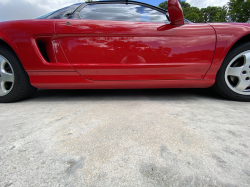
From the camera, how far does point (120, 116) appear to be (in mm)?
1085

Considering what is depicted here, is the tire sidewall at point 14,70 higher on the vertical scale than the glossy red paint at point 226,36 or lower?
lower

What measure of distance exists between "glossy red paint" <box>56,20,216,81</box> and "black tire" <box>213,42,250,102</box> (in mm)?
199

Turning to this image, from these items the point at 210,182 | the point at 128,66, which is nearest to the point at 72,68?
the point at 128,66

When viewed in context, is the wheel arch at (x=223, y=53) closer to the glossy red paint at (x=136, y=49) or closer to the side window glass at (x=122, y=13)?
the glossy red paint at (x=136, y=49)

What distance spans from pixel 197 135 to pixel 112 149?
1.65 feet

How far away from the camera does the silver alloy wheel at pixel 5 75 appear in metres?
1.48

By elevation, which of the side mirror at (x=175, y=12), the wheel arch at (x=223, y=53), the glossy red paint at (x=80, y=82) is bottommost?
the glossy red paint at (x=80, y=82)

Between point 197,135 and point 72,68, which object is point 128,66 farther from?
point 197,135

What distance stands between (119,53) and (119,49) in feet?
0.13

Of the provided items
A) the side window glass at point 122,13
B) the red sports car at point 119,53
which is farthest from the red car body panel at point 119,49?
the side window glass at point 122,13

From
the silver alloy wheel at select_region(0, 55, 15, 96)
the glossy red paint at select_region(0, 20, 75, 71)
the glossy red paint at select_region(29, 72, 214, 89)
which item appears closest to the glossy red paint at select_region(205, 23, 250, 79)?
the glossy red paint at select_region(29, 72, 214, 89)

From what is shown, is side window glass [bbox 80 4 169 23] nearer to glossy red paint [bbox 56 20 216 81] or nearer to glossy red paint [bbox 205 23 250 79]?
glossy red paint [bbox 56 20 216 81]

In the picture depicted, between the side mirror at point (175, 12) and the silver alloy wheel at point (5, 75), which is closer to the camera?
the side mirror at point (175, 12)

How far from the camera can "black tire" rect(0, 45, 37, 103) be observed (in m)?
1.47
